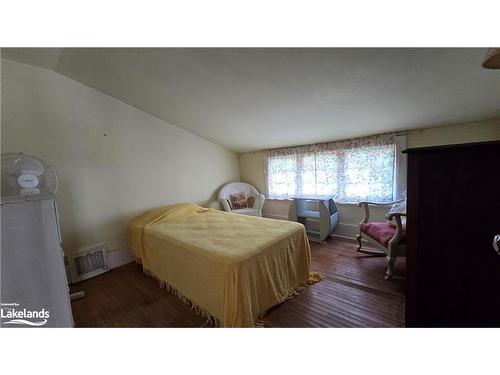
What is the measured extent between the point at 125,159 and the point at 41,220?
1.72 meters

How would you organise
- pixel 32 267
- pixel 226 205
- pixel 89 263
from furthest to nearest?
pixel 226 205 < pixel 89 263 < pixel 32 267

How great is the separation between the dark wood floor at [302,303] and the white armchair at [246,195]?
1636 millimetres

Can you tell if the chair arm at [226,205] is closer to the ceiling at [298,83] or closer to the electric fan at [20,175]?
the ceiling at [298,83]

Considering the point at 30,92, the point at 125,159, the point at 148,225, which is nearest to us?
the point at 30,92

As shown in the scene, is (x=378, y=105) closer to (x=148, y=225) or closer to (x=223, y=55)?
(x=223, y=55)

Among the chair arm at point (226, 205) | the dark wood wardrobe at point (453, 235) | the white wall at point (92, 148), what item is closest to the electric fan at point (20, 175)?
the white wall at point (92, 148)

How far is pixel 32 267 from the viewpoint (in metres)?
1.11

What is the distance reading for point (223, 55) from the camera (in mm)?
1571

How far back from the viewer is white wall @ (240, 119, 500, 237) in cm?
210

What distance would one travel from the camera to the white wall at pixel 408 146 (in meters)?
2.10

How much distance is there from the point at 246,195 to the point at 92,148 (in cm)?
252

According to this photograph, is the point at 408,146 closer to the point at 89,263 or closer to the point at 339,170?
the point at 339,170

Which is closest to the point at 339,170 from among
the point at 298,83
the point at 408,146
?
the point at 408,146
